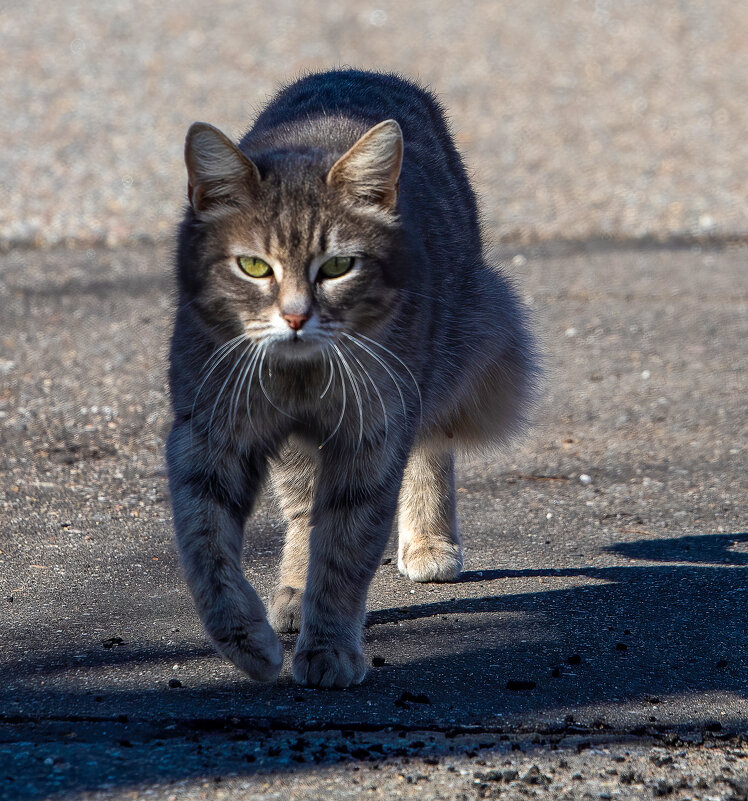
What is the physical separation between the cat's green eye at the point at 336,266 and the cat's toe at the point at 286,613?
111 cm

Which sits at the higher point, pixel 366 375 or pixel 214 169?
pixel 214 169

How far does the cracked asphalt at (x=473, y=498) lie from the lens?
9.04ft

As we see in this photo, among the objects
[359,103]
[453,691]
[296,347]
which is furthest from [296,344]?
[359,103]

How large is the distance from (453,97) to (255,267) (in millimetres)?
9647

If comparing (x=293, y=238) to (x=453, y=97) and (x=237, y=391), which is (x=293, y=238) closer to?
(x=237, y=391)

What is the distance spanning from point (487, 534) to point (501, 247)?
16.9 feet

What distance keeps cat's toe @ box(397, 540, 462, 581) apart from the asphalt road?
0.06 m

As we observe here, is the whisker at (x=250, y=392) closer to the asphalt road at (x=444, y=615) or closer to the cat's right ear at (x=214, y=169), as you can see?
the cat's right ear at (x=214, y=169)

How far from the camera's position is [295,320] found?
3.00 metres

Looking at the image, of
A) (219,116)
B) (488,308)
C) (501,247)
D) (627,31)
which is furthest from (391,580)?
(627,31)

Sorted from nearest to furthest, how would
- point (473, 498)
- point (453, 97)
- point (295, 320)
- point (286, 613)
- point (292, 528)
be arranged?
1. point (295, 320)
2. point (286, 613)
3. point (292, 528)
4. point (473, 498)
5. point (453, 97)

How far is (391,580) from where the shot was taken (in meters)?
4.17

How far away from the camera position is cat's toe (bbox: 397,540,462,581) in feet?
13.2

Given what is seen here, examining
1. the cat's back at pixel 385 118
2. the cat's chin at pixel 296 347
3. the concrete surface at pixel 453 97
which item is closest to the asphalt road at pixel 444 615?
the cat's chin at pixel 296 347
